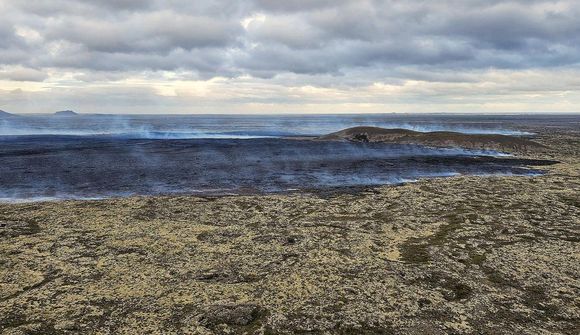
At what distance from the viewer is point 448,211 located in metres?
17.2

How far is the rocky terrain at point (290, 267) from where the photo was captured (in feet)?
27.4

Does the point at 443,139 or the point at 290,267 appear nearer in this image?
the point at 290,267

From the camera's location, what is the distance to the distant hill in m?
50.4

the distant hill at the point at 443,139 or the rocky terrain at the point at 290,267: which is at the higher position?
the distant hill at the point at 443,139

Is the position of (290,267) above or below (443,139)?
below

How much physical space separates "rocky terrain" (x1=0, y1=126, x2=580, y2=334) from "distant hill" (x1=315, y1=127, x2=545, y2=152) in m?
35.6

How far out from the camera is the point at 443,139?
58.4m

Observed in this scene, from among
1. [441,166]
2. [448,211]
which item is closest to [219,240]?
[448,211]

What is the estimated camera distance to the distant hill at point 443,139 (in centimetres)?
5044

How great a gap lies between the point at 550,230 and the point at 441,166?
66.5 ft

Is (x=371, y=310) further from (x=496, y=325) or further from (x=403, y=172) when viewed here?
(x=403, y=172)

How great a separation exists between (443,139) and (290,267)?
2064 inches

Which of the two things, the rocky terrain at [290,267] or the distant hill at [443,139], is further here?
the distant hill at [443,139]

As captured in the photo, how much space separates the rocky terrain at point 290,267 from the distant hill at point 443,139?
117ft
